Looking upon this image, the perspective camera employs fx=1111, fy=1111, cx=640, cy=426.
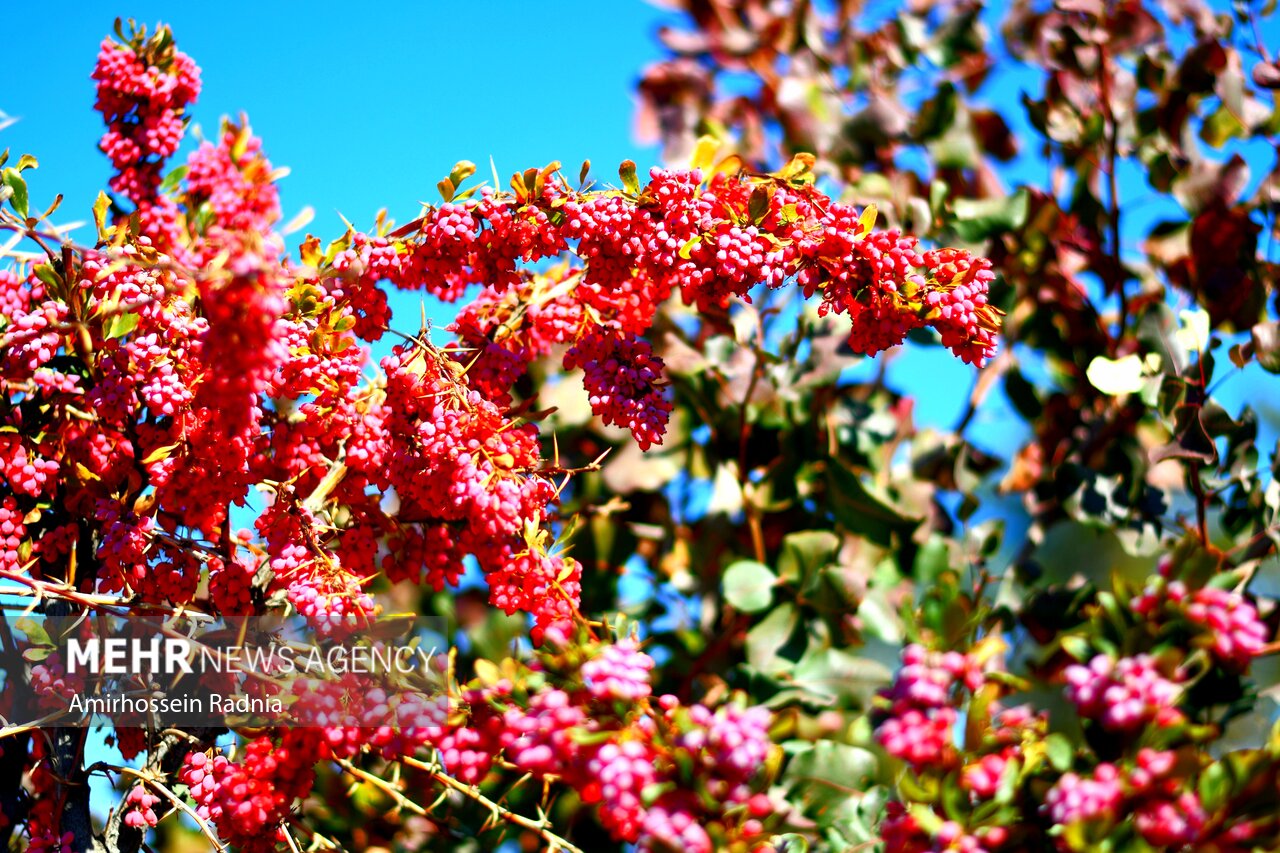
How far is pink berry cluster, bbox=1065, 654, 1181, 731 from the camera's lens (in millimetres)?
583

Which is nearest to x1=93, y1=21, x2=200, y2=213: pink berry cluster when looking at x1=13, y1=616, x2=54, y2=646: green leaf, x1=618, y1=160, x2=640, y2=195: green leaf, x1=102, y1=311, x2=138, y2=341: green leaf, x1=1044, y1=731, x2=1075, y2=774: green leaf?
x1=102, y1=311, x2=138, y2=341: green leaf

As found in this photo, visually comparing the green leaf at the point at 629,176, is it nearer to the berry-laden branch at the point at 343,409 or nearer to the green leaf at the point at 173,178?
the berry-laden branch at the point at 343,409

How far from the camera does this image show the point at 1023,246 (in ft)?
5.29

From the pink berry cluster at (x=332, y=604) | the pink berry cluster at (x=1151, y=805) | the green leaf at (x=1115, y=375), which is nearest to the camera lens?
the pink berry cluster at (x=1151, y=805)

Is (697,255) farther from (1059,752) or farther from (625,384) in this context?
(1059,752)

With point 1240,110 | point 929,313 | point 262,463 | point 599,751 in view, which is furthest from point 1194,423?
point 262,463

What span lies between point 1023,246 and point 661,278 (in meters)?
0.93

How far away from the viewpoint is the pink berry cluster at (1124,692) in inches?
22.9

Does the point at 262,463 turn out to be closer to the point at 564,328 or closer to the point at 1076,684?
the point at 564,328

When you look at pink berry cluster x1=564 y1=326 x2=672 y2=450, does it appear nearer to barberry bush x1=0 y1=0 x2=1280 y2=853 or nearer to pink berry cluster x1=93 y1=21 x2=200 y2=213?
barberry bush x1=0 y1=0 x2=1280 y2=853

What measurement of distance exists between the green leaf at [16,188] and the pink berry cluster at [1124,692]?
0.85m

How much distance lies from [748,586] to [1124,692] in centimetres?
75

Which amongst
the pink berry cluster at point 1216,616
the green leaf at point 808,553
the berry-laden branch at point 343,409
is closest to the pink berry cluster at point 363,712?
the berry-laden branch at point 343,409

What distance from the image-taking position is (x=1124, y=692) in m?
0.59
